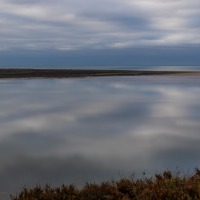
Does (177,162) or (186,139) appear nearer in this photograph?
(177,162)

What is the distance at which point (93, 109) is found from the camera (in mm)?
22906

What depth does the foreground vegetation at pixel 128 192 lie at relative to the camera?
7048mm

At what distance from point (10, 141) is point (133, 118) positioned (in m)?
7.39

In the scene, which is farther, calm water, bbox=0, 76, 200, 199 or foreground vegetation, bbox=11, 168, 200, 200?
calm water, bbox=0, 76, 200, 199

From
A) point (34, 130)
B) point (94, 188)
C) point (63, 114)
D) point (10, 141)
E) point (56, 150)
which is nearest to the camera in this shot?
point (94, 188)

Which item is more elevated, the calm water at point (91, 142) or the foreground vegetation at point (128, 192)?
the foreground vegetation at point (128, 192)

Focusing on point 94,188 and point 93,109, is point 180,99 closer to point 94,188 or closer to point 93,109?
point 93,109

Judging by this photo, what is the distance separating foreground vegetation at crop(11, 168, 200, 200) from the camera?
→ 7048 mm

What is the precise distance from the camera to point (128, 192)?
7.54 m

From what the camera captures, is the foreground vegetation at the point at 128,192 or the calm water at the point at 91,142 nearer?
the foreground vegetation at the point at 128,192

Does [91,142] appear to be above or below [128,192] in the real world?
below

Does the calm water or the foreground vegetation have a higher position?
the foreground vegetation

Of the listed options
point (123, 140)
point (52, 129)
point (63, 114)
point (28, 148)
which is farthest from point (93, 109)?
point (28, 148)

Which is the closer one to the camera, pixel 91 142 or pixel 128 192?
pixel 128 192
